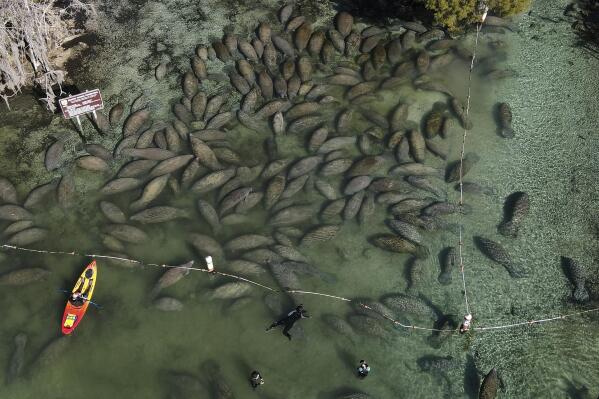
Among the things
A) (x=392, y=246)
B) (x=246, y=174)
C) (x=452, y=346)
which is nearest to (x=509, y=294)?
(x=452, y=346)

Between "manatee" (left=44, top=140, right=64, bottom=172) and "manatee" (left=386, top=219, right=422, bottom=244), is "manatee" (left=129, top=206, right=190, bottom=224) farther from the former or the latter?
"manatee" (left=386, top=219, right=422, bottom=244)

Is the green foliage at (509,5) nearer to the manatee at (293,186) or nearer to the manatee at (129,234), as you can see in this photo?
the manatee at (293,186)

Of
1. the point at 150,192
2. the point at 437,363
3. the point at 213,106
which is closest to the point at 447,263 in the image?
the point at 437,363

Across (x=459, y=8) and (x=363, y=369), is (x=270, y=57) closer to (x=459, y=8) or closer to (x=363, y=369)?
(x=459, y=8)

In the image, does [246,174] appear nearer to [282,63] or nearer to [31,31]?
[282,63]

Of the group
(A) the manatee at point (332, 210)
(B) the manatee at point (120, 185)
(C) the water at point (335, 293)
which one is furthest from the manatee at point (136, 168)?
(A) the manatee at point (332, 210)

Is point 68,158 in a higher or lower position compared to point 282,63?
lower
